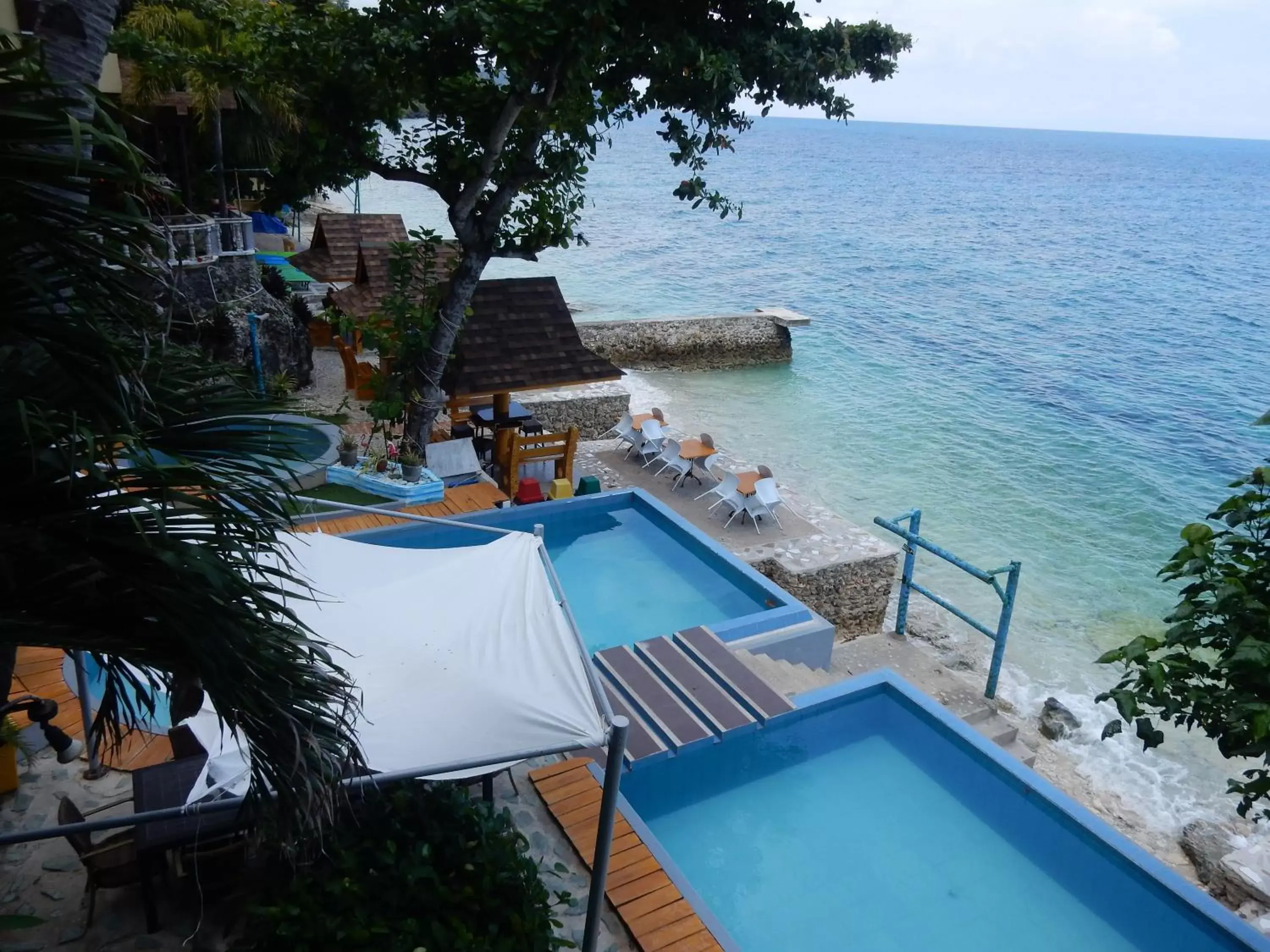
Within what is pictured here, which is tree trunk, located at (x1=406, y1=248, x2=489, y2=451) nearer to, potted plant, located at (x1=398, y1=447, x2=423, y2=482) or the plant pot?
potted plant, located at (x1=398, y1=447, x2=423, y2=482)

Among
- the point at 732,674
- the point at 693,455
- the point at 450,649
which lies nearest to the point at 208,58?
the point at 693,455

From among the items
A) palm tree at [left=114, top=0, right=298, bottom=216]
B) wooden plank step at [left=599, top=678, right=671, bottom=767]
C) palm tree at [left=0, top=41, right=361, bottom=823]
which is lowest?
wooden plank step at [left=599, top=678, right=671, bottom=767]

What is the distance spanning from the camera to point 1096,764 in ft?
37.3

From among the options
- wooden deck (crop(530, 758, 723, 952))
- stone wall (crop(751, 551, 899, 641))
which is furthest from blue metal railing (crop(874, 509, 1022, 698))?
wooden deck (crop(530, 758, 723, 952))

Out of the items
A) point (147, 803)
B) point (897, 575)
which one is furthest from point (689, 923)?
point (897, 575)

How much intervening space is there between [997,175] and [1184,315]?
330 feet

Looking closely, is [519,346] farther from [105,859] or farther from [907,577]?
[105,859]

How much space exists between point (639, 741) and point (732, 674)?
126cm

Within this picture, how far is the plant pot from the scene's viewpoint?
18.5 feet

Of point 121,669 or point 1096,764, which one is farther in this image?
point 1096,764

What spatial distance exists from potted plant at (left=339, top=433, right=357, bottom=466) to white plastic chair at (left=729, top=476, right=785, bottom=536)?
573 centimetres

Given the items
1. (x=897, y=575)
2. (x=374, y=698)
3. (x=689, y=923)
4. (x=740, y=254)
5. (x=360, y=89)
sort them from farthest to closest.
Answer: (x=740, y=254) → (x=897, y=575) → (x=360, y=89) → (x=689, y=923) → (x=374, y=698)

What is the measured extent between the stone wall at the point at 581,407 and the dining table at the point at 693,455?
13.0ft

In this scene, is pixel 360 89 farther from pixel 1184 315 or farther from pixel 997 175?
pixel 997 175
